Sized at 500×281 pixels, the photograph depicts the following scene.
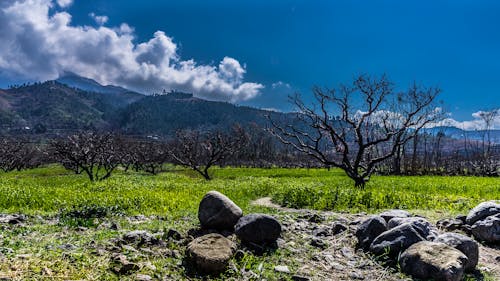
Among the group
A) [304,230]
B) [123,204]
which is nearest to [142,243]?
[304,230]

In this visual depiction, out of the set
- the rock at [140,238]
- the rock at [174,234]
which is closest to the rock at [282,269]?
the rock at [174,234]

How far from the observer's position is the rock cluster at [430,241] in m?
6.90

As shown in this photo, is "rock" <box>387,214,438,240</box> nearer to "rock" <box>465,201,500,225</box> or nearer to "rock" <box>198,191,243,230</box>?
"rock" <box>465,201,500,225</box>

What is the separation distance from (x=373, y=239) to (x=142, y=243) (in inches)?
229

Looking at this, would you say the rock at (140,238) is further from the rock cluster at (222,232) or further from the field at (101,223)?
the rock cluster at (222,232)

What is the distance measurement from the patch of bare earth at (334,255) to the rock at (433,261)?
0.29 meters

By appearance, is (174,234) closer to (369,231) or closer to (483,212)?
(369,231)

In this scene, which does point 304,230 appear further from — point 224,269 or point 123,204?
point 123,204

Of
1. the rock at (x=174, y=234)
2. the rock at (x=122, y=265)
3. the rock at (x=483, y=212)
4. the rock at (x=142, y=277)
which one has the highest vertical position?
the rock at (x=483, y=212)

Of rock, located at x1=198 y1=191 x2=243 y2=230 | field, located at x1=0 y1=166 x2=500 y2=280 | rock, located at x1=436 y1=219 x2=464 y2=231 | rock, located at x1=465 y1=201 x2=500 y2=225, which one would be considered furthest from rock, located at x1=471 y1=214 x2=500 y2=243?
rock, located at x1=198 y1=191 x2=243 y2=230

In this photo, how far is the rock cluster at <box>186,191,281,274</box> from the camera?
22.8 feet

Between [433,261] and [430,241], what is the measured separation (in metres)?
0.93

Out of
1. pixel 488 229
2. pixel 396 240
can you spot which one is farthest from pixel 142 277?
pixel 488 229

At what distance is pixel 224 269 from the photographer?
22.9ft
